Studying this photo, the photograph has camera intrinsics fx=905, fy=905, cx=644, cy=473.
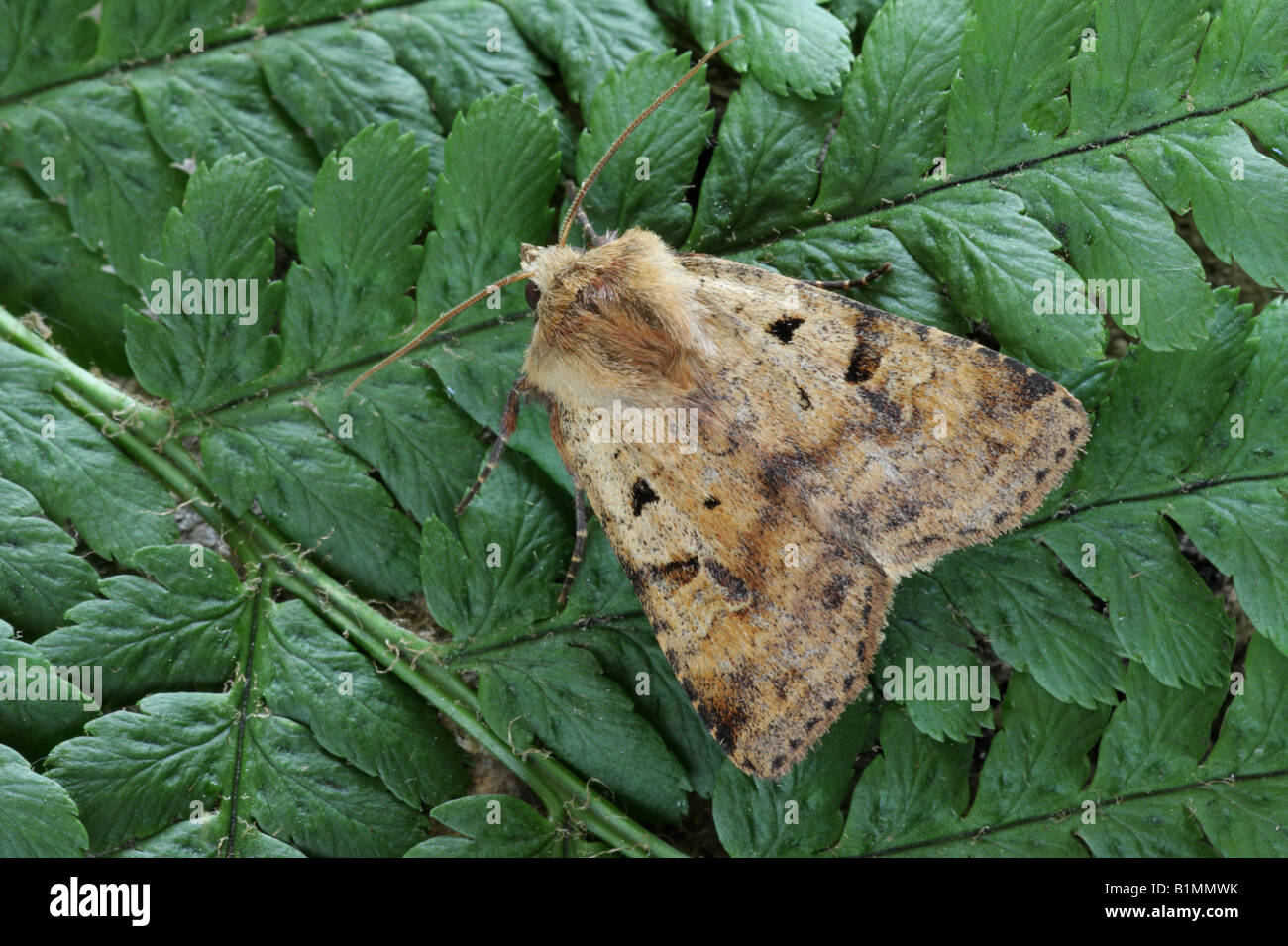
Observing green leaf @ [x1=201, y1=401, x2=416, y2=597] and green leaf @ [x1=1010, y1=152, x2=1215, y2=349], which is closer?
green leaf @ [x1=1010, y1=152, x2=1215, y2=349]

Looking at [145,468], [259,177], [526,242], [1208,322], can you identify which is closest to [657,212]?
[526,242]

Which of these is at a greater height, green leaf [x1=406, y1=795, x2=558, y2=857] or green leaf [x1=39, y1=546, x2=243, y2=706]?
green leaf [x1=39, y1=546, x2=243, y2=706]

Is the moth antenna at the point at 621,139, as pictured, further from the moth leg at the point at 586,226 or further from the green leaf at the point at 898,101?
the green leaf at the point at 898,101

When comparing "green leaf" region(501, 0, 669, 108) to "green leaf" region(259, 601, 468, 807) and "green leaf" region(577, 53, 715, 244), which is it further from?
"green leaf" region(259, 601, 468, 807)

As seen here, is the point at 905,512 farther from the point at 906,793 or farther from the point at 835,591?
the point at 906,793

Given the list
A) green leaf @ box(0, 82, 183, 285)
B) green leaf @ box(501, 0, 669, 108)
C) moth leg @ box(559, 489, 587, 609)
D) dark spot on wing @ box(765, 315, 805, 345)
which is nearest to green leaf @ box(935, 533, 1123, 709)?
dark spot on wing @ box(765, 315, 805, 345)

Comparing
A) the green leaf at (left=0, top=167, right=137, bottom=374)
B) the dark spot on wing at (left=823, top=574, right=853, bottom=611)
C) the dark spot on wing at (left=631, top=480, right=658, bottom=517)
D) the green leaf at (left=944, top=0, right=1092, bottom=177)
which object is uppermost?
the green leaf at (left=944, top=0, right=1092, bottom=177)

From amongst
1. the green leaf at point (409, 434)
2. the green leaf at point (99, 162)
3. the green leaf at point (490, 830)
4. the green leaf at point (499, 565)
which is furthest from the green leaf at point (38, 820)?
the green leaf at point (99, 162)

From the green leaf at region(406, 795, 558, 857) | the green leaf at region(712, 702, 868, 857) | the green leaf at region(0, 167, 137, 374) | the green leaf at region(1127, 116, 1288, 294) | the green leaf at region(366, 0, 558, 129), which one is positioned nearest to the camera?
the green leaf at region(1127, 116, 1288, 294)
